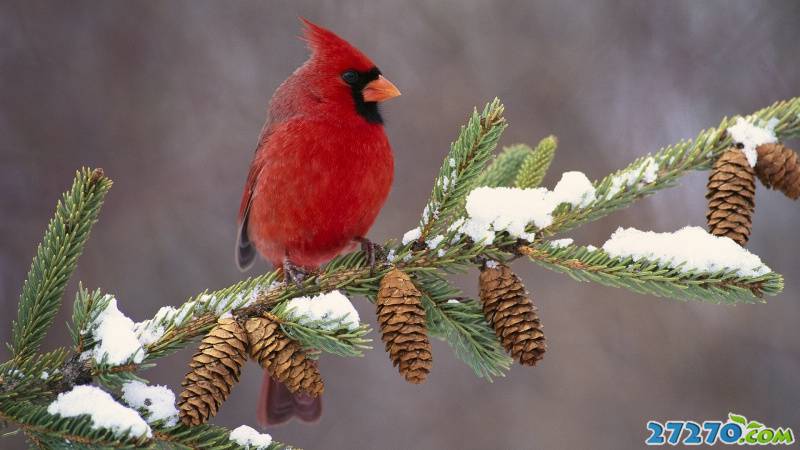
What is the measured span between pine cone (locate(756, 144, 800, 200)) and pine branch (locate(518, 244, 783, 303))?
1.00ft

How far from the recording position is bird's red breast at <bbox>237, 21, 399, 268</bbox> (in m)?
1.70

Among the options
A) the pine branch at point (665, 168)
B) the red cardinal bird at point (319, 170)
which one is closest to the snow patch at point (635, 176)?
the pine branch at point (665, 168)

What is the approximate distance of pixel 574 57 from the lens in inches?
126

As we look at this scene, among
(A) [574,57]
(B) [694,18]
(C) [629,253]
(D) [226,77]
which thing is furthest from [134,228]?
(B) [694,18]

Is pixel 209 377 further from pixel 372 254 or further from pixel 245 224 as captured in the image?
pixel 245 224

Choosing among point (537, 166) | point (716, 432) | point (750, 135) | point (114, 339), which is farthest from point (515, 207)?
point (716, 432)

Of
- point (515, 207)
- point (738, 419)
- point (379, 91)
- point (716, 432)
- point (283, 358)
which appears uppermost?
point (379, 91)

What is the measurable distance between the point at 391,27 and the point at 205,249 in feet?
4.09

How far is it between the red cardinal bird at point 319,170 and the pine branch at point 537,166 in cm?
34

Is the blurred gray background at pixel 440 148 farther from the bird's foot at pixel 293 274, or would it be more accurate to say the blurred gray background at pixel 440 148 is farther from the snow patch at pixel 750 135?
the snow patch at pixel 750 135

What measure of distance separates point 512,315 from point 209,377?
456mm

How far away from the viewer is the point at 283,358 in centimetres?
106

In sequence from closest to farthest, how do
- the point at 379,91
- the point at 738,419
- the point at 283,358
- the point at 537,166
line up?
the point at 283,358 < the point at 537,166 < the point at 379,91 < the point at 738,419

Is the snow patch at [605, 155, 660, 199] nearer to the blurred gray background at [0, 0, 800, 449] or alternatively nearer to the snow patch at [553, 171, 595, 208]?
the snow patch at [553, 171, 595, 208]
